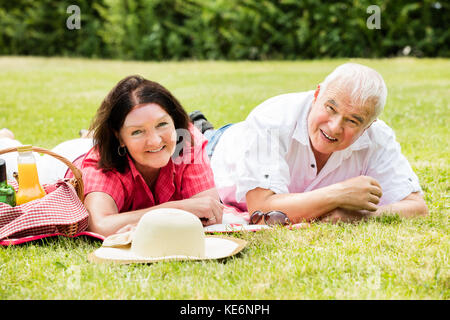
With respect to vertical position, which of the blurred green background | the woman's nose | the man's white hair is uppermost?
the blurred green background

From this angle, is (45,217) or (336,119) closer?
Answer: (45,217)

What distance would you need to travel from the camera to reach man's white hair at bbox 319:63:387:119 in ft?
13.2

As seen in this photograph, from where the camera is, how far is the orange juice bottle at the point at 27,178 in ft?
13.6

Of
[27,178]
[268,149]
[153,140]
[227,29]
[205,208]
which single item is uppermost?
[227,29]

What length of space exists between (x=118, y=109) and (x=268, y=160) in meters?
1.09

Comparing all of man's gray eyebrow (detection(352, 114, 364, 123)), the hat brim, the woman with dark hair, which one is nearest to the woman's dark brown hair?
the woman with dark hair

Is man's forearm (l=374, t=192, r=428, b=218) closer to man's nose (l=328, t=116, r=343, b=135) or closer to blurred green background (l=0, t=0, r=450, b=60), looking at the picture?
man's nose (l=328, t=116, r=343, b=135)

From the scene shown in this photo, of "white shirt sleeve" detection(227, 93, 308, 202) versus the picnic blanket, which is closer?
the picnic blanket

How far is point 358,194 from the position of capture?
4203 millimetres

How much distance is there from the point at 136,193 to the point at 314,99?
1427 millimetres

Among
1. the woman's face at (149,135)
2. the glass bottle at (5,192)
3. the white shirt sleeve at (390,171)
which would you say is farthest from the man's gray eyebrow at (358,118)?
the glass bottle at (5,192)
